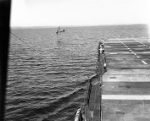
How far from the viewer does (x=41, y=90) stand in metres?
28.3

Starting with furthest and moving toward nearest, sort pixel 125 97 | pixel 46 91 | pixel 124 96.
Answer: pixel 46 91 → pixel 124 96 → pixel 125 97

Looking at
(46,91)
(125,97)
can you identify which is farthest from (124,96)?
(46,91)

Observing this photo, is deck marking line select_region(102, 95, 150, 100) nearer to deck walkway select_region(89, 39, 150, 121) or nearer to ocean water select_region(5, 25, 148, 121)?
deck walkway select_region(89, 39, 150, 121)

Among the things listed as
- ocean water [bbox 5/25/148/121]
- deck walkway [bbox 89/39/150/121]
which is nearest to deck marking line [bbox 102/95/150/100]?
deck walkway [bbox 89/39/150/121]

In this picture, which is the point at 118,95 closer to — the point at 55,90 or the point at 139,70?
the point at 139,70

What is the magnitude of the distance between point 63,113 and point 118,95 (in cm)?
762

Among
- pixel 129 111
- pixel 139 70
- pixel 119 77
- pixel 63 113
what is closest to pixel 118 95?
pixel 129 111

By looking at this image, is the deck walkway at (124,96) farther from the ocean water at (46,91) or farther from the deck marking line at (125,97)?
the ocean water at (46,91)

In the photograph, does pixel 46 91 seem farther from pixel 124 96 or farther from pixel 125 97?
pixel 125 97

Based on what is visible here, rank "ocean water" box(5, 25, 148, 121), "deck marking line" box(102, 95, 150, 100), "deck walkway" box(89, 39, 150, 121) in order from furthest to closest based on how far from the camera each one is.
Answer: "ocean water" box(5, 25, 148, 121) < "deck marking line" box(102, 95, 150, 100) < "deck walkway" box(89, 39, 150, 121)

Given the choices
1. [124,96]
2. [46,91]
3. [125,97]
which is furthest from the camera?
[46,91]

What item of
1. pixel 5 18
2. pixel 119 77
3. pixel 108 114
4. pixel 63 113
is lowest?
pixel 63 113

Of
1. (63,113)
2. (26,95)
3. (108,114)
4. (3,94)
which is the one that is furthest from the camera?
(26,95)

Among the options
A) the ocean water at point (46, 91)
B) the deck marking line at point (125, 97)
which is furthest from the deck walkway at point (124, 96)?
the ocean water at point (46, 91)
